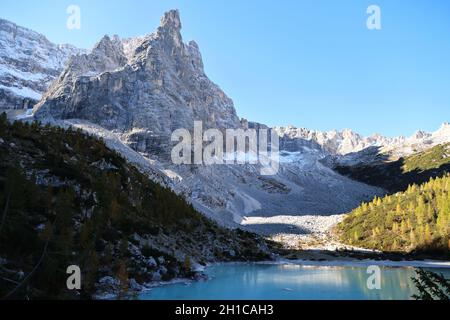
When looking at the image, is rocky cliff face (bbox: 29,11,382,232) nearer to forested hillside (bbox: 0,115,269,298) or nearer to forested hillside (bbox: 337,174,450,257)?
forested hillside (bbox: 337,174,450,257)

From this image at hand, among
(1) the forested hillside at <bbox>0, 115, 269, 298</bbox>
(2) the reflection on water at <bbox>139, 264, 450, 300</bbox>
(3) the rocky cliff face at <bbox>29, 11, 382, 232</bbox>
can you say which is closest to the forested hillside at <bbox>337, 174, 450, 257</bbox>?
(2) the reflection on water at <bbox>139, 264, 450, 300</bbox>

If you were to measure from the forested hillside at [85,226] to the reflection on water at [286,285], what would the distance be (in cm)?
310

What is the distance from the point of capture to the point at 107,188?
45.5 metres

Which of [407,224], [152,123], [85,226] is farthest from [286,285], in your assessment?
[152,123]

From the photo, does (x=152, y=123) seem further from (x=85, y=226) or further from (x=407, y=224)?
(x=85, y=226)

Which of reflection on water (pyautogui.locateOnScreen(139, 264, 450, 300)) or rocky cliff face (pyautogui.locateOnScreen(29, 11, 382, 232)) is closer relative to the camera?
reflection on water (pyautogui.locateOnScreen(139, 264, 450, 300))

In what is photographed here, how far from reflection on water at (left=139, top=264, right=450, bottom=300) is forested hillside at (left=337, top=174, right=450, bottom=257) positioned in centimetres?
2554

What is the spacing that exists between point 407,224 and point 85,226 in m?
69.3

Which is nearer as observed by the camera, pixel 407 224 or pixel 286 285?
pixel 286 285

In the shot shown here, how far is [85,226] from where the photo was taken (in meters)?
32.9

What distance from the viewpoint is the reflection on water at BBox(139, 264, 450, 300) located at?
31578 mm

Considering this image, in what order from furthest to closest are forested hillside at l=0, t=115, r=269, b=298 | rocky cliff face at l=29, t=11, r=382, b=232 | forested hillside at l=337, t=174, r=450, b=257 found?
rocky cliff face at l=29, t=11, r=382, b=232
forested hillside at l=337, t=174, r=450, b=257
forested hillside at l=0, t=115, r=269, b=298
